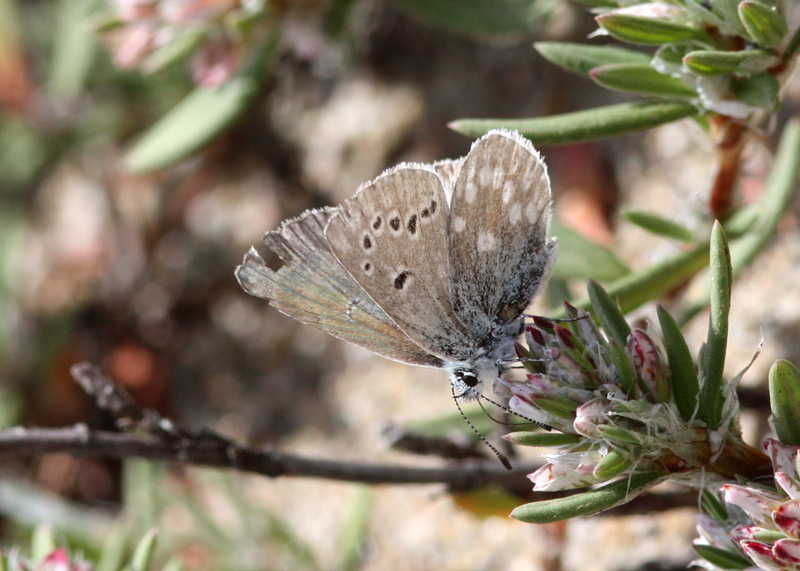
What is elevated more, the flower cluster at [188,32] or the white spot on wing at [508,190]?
the flower cluster at [188,32]

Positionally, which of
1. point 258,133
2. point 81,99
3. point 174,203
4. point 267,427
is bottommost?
point 267,427

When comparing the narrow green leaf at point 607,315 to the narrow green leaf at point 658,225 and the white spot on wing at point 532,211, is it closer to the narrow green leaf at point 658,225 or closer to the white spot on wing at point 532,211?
the white spot on wing at point 532,211

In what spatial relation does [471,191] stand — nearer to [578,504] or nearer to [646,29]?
[646,29]

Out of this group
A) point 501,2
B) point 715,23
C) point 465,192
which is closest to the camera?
point 715,23

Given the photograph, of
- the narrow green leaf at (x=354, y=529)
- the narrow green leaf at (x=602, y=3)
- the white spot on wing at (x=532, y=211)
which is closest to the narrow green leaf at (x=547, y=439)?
the white spot on wing at (x=532, y=211)

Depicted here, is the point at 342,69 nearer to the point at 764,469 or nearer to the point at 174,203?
the point at 174,203

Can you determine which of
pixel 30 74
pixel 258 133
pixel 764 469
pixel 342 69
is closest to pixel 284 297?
pixel 764 469

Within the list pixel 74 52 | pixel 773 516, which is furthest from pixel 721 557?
pixel 74 52
